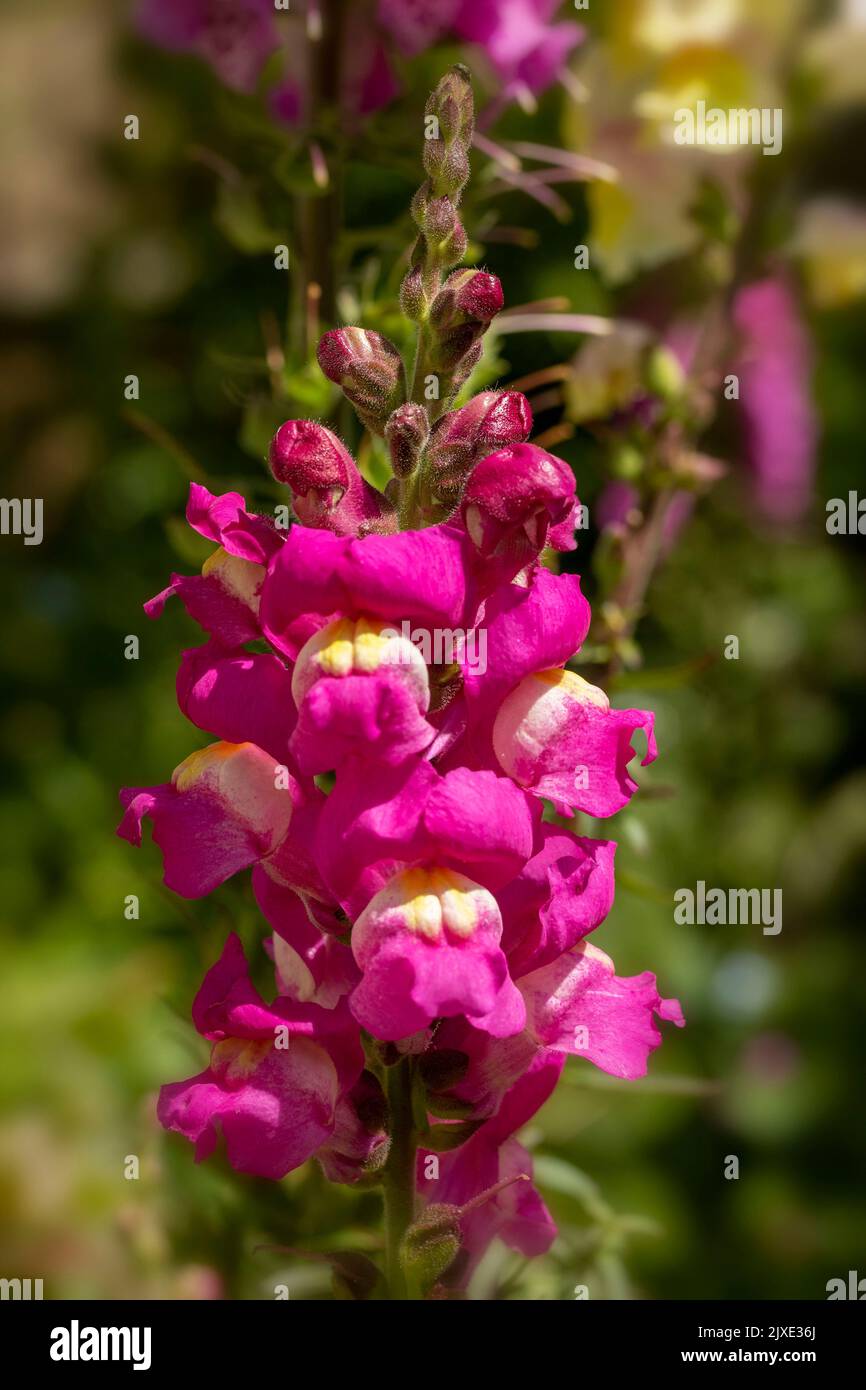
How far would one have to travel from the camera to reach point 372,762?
503 mm

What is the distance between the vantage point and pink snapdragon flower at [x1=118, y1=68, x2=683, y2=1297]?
0.50 m

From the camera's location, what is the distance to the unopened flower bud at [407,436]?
0.52 m

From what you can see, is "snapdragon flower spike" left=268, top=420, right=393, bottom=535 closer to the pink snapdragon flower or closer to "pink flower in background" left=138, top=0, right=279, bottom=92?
the pink snapdragon flower

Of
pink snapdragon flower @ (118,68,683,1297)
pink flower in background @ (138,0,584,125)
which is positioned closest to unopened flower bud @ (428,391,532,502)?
pink snapdragon flower @ (118,68,683,1297)

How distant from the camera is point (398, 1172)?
0.56 m

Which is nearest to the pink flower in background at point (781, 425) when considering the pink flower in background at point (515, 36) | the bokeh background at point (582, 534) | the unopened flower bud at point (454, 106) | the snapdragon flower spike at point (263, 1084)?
the bokeh background at point (582, 534)

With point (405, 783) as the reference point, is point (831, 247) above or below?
above

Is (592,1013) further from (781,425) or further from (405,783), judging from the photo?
(781,425)

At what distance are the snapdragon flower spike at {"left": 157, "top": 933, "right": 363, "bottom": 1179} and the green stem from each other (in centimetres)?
2

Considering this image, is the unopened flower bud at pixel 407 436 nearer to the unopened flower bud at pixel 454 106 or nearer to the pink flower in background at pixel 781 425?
the unopened flower bud at pixel 454 106

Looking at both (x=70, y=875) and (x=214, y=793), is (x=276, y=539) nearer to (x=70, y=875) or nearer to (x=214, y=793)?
(x=214, y=793)

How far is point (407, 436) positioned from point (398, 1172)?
0.88 feet

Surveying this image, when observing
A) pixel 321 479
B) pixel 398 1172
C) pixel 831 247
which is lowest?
pixel 398 1172

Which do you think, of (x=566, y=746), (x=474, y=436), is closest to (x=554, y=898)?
(x=566, y=746)
